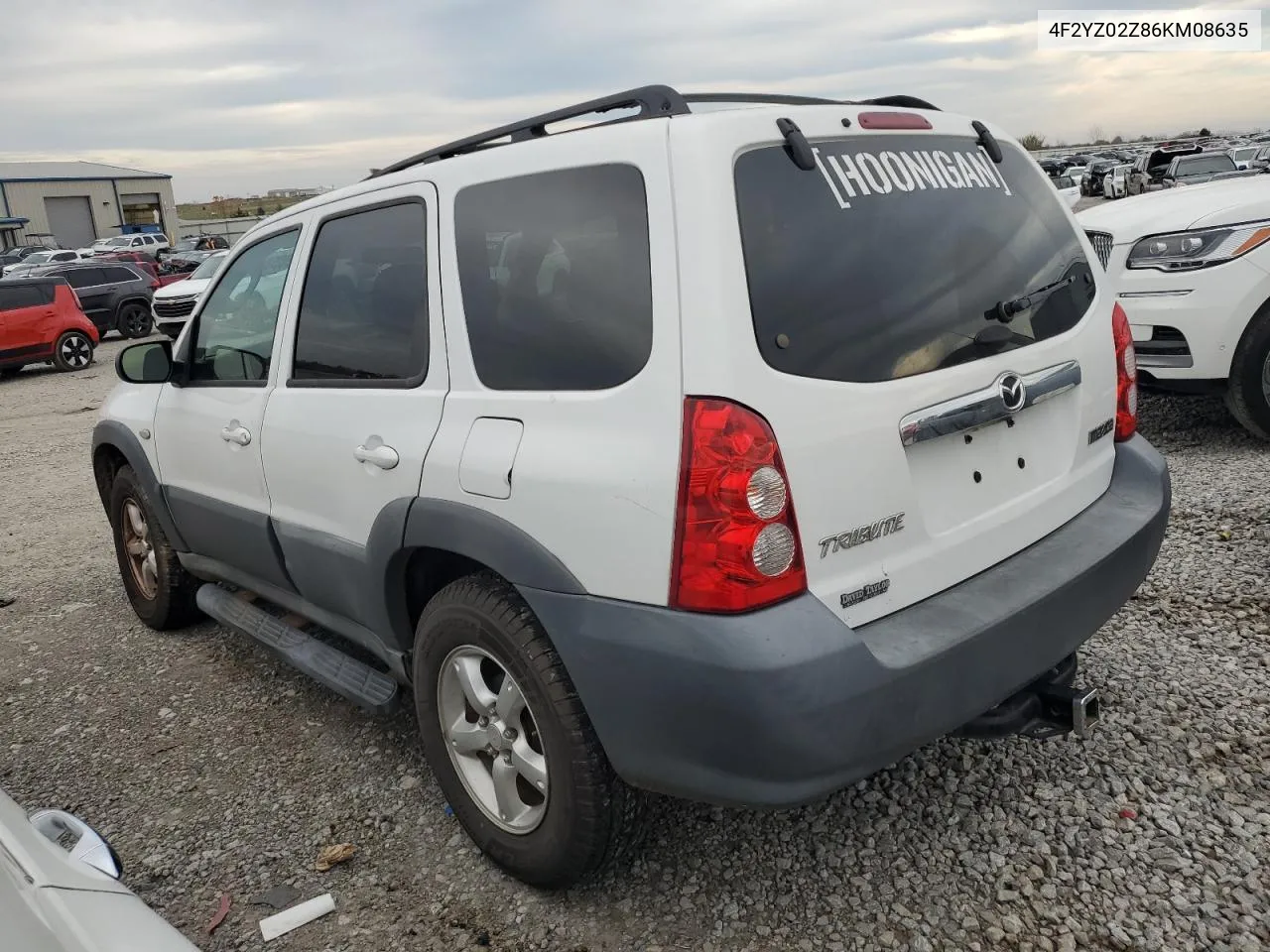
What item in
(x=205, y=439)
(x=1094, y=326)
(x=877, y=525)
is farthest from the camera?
(x=205, y=439)

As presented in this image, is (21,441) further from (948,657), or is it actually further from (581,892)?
(948,657)

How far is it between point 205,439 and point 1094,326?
310 centimetres

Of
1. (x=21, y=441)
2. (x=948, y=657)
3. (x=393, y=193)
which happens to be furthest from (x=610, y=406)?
(x=21, y=441)

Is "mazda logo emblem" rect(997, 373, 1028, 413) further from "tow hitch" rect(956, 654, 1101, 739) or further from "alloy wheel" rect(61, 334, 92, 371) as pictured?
"alloy wheel" rect(61, 334, 92, 371)

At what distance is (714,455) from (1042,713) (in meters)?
1.18

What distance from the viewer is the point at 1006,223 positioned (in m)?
2.54

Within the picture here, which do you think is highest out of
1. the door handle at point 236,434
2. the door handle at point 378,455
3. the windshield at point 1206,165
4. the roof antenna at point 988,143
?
the roof antenna at point 988,143

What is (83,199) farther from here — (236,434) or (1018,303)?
(1018,303)

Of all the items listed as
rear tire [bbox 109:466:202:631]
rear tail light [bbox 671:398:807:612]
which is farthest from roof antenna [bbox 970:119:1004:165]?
rear tire [bbox 109:466:202:631]

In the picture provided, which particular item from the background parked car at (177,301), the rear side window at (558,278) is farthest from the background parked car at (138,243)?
the rear side window at (558,278)

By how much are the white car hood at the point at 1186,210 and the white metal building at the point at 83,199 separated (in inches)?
2254

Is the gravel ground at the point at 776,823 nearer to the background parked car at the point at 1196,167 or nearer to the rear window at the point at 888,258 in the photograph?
the rear window at the point at 888,258

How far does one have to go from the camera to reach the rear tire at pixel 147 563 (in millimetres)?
4371

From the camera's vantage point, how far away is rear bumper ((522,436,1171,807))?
6.30 feet
